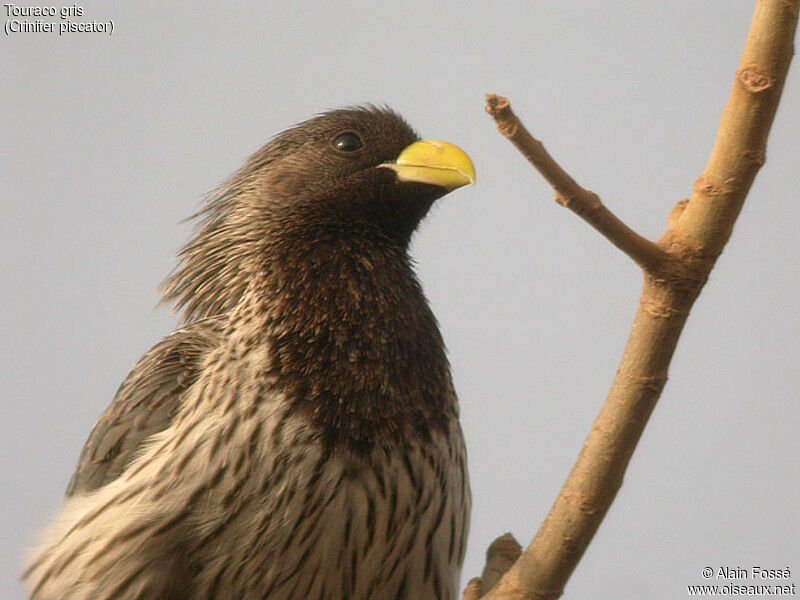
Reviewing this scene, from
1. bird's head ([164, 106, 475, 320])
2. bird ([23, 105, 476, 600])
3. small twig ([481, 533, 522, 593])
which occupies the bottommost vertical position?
small twig ([481, 533, 522, 593])

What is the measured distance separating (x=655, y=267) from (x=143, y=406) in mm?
2001

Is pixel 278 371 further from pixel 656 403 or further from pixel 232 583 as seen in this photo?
pixel 656 403

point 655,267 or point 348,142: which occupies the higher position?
point 348,142

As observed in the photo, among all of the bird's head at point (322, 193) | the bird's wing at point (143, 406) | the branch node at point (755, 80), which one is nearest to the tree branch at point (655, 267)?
the branch node at point (755, 80)

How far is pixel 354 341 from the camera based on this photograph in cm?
389

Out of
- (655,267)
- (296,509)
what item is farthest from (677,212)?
(296,509)

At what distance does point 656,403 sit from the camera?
2947 millimetres

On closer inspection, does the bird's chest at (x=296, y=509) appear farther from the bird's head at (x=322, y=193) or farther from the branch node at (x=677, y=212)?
the branch node at (x=677, y=212)

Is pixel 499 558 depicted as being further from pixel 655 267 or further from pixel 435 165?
pixel 435 165

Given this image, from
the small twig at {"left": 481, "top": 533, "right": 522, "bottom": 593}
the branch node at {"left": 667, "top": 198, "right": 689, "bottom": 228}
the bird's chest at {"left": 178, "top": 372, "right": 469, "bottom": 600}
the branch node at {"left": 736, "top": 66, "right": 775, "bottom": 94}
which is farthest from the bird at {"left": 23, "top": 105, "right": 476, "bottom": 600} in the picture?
the branch node at {"left": 736, "top": 66, "right": 775, "bottom": 94}

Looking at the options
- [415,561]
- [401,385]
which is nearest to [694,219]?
[401,385]

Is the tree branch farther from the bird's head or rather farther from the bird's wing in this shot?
the bird's wing

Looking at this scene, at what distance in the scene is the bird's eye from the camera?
444cm

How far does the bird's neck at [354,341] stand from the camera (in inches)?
147
